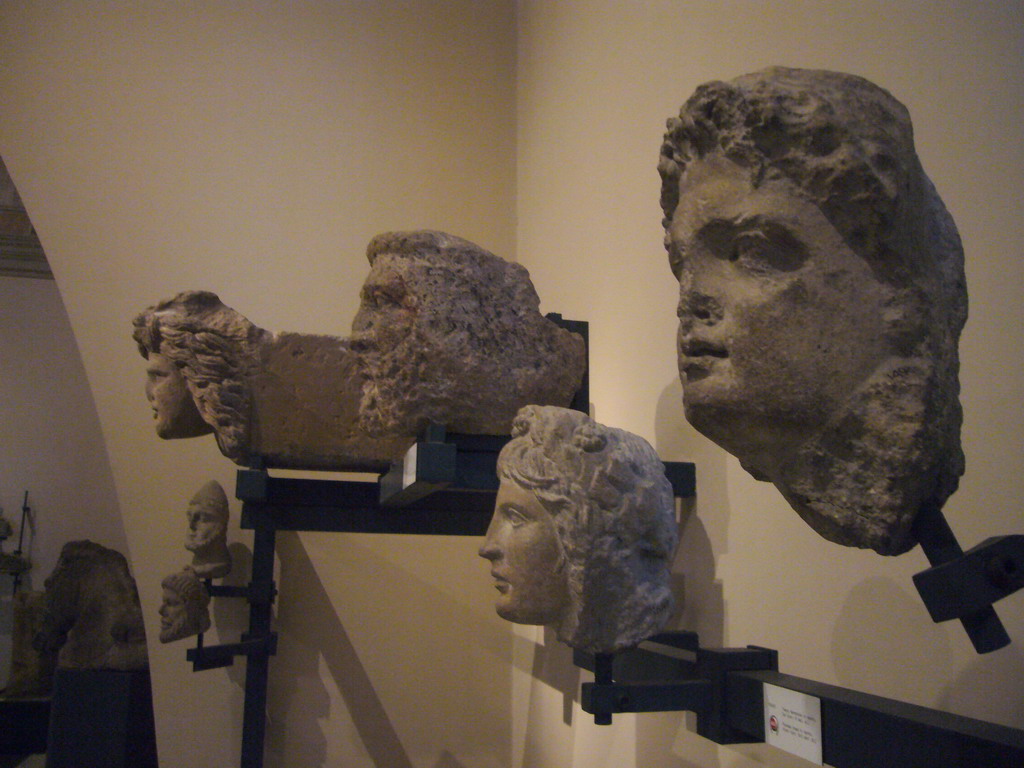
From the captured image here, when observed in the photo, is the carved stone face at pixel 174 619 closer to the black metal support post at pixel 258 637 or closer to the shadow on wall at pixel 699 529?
the black metal support post at pixel 258 637

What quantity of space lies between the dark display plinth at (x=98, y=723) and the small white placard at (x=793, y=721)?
370cm

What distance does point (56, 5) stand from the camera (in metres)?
4.27

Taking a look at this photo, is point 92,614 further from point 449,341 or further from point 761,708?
point 761,708

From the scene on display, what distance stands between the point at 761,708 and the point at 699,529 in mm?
959

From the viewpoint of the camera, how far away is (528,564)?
6.66 feet

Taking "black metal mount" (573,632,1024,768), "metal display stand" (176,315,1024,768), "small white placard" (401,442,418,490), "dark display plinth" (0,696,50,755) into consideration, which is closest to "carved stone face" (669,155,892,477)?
"metal display stand" (176,315,1024,768)

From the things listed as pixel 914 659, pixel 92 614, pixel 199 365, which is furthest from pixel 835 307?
pixel 92 614

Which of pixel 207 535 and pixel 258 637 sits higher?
pixel 207 535

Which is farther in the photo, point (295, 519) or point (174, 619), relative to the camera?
point (174, 619)

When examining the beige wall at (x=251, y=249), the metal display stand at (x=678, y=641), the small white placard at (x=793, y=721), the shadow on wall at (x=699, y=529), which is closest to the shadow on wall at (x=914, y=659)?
the metal display stand at (x=678, y=641)

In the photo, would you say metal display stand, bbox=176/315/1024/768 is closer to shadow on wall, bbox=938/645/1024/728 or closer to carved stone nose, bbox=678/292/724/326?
shadow on wall, bbox=938/645/1024/728

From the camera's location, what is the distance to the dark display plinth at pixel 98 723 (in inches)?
162

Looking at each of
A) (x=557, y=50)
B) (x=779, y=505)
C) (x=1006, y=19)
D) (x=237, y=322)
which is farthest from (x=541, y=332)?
(x=557, y=50)

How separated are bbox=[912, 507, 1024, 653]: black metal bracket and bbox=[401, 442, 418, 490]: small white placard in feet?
4.23
